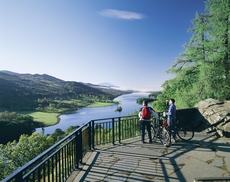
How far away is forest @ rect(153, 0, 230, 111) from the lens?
51.9 ft

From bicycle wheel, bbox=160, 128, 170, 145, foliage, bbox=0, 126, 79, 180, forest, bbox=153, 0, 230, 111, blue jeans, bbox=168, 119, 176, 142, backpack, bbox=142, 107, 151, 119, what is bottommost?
foliage, bbox=0, 126, 79, 180

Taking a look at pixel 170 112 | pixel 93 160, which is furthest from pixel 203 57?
pixel 93 160

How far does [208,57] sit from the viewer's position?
1769 cm

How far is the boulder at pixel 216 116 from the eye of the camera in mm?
7449

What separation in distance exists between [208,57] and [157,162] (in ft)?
54.5

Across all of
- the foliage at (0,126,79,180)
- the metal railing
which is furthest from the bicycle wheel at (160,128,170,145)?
the foliage at (0,126,79,180)

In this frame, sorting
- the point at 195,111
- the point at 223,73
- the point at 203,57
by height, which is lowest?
the point at 195,111

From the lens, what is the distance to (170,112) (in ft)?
22.1

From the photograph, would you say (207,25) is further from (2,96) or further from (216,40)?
(2,96)

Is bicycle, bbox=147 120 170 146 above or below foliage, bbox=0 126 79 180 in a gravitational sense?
above

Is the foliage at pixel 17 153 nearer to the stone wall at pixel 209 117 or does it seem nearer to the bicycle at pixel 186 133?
the stone wall at pixel 209 117

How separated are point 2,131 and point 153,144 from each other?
59236 millimetres

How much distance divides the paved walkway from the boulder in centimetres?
82

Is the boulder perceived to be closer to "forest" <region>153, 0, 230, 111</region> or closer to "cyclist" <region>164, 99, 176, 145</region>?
"cyclist" <region>164, 99, 176, 145</region>
